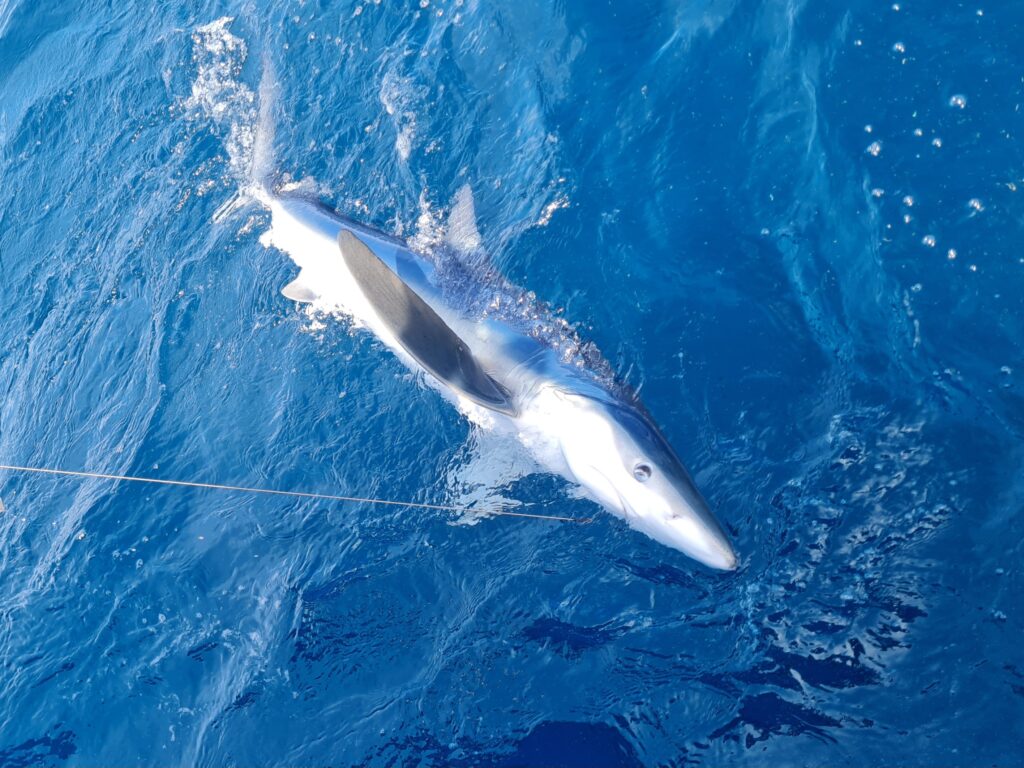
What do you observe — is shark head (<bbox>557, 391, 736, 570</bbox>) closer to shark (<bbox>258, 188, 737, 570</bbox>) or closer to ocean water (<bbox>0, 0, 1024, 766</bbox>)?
shark (<bbox>258, 188, 737, 570</bbox>)

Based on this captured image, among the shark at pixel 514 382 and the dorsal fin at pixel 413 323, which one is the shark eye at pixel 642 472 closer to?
the shark at pixel 514 382

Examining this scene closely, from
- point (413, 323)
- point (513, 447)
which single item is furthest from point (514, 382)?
point (413, 323)

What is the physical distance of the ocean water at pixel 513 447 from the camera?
16.2ft

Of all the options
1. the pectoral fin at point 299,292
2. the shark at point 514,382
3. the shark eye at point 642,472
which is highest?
A: the pectoral fin at point 299,292

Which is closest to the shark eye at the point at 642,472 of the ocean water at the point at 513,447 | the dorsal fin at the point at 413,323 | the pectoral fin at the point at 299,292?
the ocean water at the point at 513,447

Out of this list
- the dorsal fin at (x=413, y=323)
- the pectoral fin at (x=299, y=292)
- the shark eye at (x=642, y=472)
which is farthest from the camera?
the pectoral fin at (x=299, y=292)

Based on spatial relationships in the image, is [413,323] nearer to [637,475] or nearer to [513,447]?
[513,447]

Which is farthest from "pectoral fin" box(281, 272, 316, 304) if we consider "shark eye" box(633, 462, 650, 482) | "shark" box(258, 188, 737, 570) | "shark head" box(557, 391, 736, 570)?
"shark eye" box(633, 462, 650, 482)

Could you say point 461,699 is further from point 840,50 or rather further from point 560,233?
point 840,50

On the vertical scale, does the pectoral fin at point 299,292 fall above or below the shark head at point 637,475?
above

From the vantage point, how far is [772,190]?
5.86 metres

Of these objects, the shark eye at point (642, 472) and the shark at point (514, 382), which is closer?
the shark at point (514, 382)

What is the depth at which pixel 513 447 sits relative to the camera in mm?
5941

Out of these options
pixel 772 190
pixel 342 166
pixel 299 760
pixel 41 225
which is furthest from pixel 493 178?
pixel 41 225
